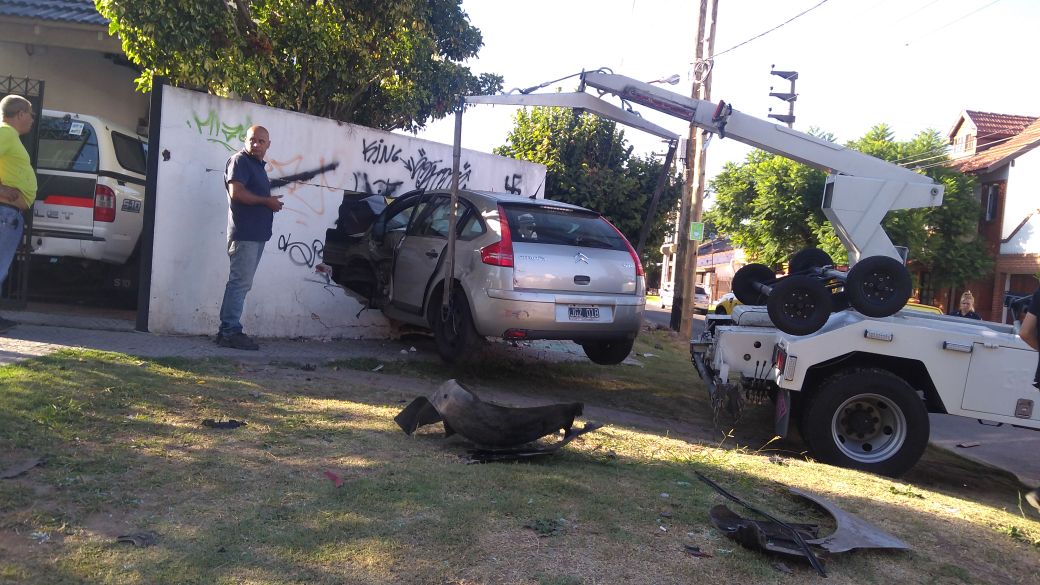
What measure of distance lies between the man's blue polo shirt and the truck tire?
4.82m

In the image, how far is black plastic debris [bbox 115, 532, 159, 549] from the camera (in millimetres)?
3178

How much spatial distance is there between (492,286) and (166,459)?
120 inches

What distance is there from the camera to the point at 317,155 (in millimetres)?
8633

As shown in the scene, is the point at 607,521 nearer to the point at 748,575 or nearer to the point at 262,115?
the point at 748,575

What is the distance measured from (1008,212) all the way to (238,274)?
31.3 metres

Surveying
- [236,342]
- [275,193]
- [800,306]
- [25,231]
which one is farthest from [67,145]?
[800,306]

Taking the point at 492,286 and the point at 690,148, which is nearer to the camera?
the point at 492,286

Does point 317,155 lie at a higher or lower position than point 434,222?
higher

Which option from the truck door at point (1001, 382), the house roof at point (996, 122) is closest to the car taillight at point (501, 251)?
the truck door at point (1001, 382)

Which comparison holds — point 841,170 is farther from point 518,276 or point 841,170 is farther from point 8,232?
point 8,232

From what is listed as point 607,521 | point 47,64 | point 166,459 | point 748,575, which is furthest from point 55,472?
point 47,64

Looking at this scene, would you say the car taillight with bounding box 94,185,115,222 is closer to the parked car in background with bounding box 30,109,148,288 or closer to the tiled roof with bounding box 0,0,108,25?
the parked car in background with bounding box 30,109,148,288

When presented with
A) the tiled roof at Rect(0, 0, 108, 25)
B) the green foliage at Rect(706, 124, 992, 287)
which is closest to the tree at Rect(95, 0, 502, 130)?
the tiled roof at Rect(0, 0, 108, 25)

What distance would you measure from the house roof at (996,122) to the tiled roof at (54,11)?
33871 millimetres
